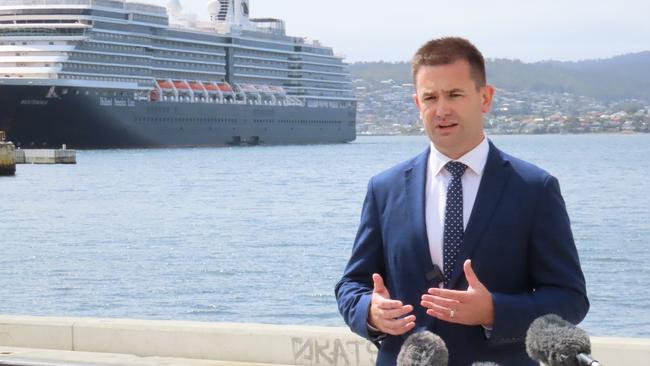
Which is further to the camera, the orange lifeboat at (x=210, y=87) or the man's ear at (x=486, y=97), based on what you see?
the orange lifeboat at (x=210, y=87)

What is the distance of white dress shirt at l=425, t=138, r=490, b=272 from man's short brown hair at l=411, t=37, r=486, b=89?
0.15 meters

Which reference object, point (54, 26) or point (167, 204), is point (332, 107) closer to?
point (54, 26)

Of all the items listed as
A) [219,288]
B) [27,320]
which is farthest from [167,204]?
[27,320]

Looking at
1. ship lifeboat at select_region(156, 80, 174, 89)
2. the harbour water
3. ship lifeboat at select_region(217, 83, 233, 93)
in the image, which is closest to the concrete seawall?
the harbour water

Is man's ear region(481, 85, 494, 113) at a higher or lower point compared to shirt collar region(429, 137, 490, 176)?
higher

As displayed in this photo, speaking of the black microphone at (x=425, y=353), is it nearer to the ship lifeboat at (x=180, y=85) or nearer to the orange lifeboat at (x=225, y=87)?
the ship lifeboat at (x=180, y=85)

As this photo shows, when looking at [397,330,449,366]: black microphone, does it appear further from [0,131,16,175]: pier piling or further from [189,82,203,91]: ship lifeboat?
[189,82,203,91]: ship lifeboat

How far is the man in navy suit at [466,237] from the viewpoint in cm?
266

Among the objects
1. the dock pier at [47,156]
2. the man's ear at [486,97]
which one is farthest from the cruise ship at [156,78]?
the man's ear at [486,97]

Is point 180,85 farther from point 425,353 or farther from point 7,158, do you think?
point 425,353

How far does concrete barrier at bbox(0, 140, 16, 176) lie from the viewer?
168 feet

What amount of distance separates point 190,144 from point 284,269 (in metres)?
56.6

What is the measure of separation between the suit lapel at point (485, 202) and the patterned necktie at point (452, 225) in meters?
0.03

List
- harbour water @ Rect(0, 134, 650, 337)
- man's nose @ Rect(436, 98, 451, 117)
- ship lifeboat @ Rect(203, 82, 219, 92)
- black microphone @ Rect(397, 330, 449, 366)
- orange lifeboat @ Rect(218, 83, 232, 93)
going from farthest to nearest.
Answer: orange lifeboat @ Rect(218, 83, 232, 93) < ship lifeboat @ Rect(203, 82, 219, 92) < harbour water @ Rect(0, 134, 650, 337) < man's nose @ Rect(436, 98, 451, 117) < black microphone @ Rect(397, 330, 449, 366)
